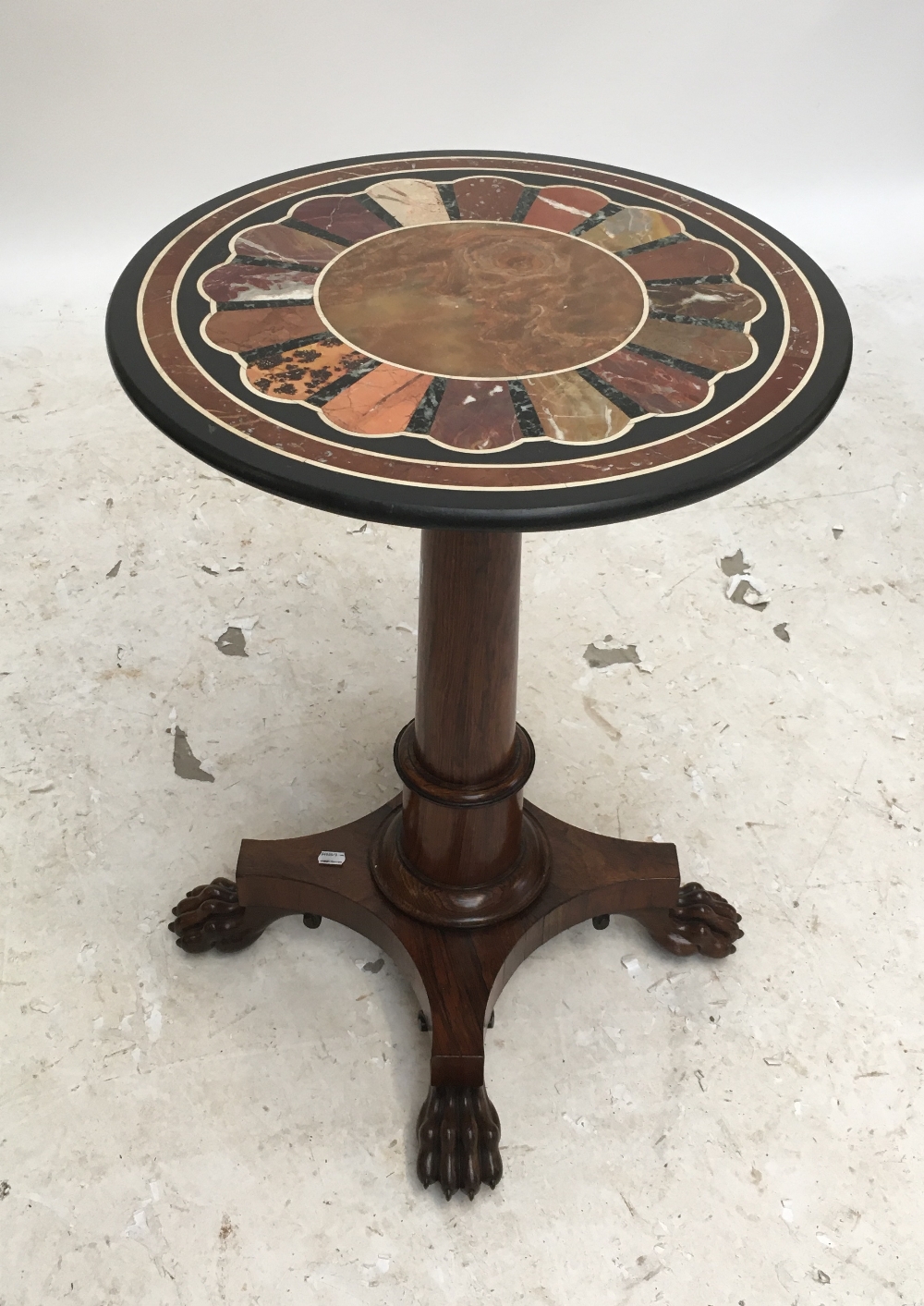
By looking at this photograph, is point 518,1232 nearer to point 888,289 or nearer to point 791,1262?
point 791,1262

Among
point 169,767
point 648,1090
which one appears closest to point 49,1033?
point 169,767

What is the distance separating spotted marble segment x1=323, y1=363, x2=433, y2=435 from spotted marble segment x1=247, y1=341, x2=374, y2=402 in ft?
0.09

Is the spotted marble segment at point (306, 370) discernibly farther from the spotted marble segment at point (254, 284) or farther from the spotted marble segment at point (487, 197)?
the spotted marble segment at point (487, 197)

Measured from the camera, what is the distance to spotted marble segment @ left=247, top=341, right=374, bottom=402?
147 cm

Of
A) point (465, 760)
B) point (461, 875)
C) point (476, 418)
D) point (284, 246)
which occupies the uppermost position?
point (284, 246)

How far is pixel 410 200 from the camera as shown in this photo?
1952 mm

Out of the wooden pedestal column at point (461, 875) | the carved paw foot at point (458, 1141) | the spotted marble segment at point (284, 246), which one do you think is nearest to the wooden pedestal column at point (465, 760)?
the wooden pedestal column at point (461, 875)

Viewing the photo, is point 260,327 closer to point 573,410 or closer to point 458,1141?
point 573,410

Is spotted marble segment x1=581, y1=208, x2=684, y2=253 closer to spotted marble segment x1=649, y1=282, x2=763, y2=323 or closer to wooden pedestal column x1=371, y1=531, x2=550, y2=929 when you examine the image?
spotted marble segment x1=649, y1=282, x2=763, y2=323

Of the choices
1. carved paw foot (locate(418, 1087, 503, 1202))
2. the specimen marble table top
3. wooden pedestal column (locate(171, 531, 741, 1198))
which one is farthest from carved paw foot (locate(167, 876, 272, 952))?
the specimen marble table top

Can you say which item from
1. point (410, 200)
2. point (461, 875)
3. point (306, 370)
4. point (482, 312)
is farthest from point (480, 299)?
point (461, 875)

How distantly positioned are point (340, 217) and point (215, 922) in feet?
3.45

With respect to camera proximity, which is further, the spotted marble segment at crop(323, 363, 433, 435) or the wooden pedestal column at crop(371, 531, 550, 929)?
the wooden pedestal column at crop(371, 531, 550, 929)

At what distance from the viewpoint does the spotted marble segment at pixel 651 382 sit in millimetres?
1465
